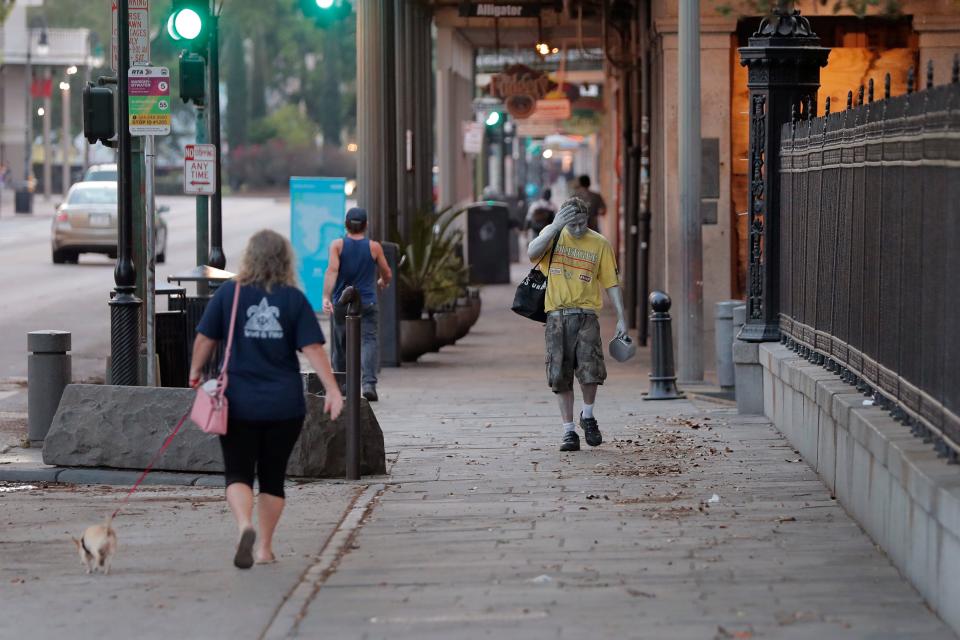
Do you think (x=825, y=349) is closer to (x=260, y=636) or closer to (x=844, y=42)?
(x=260, y=636)

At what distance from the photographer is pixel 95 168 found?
43.4m

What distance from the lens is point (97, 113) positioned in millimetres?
13039

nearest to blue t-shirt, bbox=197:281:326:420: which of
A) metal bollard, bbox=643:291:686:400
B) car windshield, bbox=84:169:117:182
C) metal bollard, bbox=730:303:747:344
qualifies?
metal bollard, bbox=730:303:747:344

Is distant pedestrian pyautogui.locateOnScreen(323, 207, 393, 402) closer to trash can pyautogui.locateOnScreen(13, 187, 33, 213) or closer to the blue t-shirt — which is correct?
the blue t-shirt

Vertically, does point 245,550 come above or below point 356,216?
below

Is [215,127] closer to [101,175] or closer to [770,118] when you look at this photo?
[770,118]

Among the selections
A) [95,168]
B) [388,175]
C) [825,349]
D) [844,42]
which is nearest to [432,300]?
[388,175]

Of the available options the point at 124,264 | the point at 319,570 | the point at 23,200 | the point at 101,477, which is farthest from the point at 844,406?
the point at 23,200

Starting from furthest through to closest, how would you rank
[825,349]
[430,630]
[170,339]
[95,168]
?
[95,168]
[170,339]
[825,349]
[430,630]

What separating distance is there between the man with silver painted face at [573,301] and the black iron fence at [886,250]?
1438 mm

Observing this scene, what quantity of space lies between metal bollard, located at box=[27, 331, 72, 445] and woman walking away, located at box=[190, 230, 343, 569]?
4.53m

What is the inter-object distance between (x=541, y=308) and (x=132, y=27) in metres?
4.07

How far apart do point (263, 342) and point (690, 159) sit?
9.02 m

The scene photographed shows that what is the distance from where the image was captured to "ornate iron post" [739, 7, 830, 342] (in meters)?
13.0
